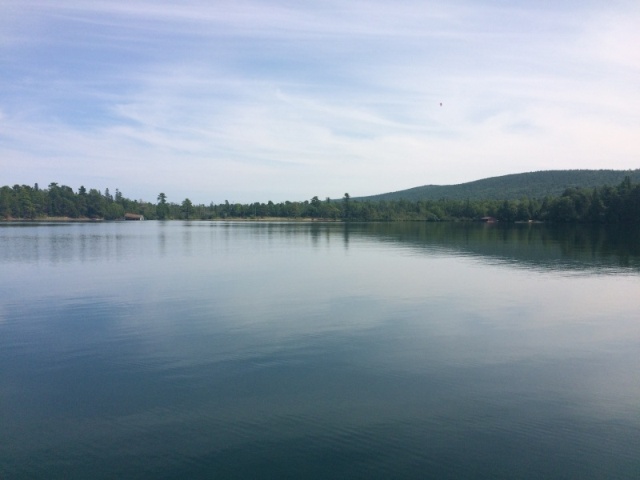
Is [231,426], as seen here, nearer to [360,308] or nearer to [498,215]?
[360,308]

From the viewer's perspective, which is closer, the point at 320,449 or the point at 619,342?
the point at 320,449

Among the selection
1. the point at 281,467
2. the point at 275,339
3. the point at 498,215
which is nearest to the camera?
the point at 281,467

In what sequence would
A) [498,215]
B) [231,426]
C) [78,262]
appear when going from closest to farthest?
1. [231,426]
2. [78,262]
3. [498,215]

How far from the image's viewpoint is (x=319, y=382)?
13.5 meters

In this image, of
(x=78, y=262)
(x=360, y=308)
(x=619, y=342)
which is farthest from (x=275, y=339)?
(x=78, y=262)

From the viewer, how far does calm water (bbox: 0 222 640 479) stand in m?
9.84

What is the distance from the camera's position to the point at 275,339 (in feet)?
58.6

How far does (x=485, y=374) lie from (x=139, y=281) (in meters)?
23.7

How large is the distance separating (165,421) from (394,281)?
2248 centimetres

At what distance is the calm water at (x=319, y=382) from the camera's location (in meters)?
9.84

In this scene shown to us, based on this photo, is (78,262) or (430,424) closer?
(430,424)

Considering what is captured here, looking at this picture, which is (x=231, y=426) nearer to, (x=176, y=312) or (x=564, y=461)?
(x=564, y=461)

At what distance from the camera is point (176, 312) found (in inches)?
888

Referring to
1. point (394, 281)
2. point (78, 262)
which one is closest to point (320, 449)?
point (394, 281)
